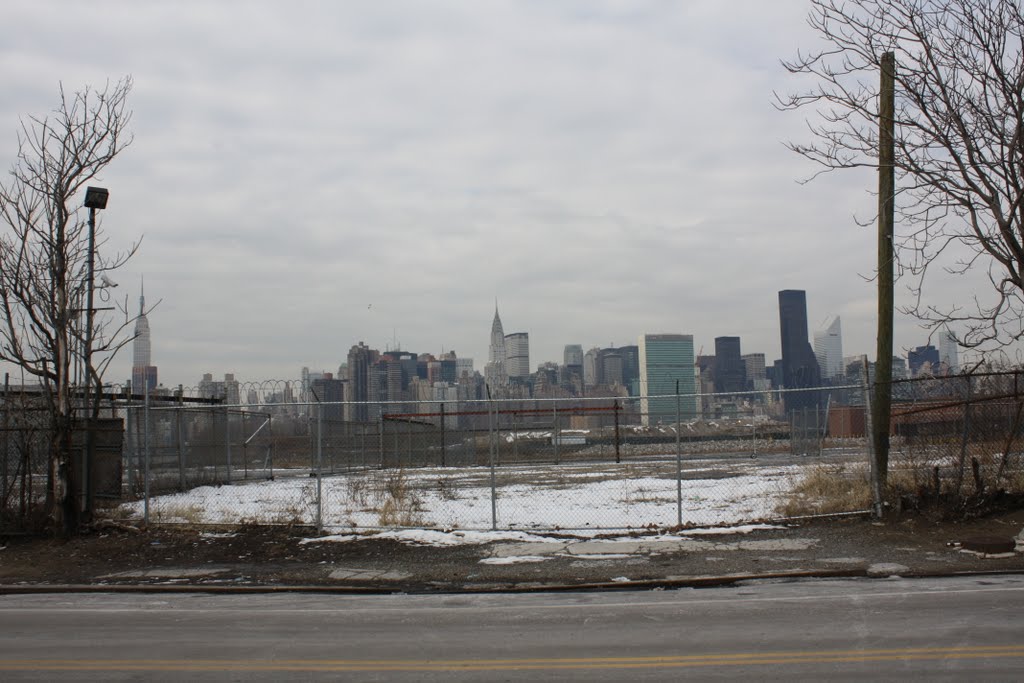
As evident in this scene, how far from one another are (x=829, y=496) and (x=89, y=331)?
1312 centimetres

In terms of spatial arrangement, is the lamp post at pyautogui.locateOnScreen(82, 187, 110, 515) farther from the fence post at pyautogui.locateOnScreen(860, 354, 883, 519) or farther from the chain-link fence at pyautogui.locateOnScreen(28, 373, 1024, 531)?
the fence post at pyautogui.locateOnScreen(860, 354, 883, 519)

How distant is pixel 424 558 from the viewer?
1210 cm

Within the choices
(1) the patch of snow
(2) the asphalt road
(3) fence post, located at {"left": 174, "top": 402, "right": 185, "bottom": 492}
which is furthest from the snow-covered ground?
(2) the asphalt road

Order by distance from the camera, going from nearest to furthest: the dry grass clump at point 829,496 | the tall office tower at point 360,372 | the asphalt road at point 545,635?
the asphalt road at point 545,635, the dry grass clump at point 829,496, the tall office tower at point 360,372

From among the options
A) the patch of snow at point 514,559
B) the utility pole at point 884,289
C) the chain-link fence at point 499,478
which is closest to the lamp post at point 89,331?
the chain-link fence at point 499,478

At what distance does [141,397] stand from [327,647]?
17852 mm

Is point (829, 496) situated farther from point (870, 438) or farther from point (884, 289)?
point (884, 289)

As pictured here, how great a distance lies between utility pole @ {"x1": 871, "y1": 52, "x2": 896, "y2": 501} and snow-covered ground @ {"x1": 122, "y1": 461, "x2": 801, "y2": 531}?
2.17 metres

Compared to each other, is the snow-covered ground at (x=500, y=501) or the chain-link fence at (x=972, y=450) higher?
the chain-link fence at (x=972, y=450)

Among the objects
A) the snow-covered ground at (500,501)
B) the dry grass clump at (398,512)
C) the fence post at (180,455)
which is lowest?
the snow-covered ground at (500,501)

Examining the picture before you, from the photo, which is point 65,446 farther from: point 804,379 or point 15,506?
point 804,379

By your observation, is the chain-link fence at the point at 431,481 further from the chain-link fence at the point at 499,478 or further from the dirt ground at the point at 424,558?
the dirt ground at the point at 424,558

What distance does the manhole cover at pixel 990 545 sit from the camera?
10.8 m

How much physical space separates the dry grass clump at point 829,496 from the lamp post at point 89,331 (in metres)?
11.8
